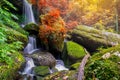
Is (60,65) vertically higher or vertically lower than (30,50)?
lower

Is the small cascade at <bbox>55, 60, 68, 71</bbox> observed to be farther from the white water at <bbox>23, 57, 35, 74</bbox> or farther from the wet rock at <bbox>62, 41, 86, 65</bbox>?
the white water at <bbox>23, 57, 35, 74</bbox>

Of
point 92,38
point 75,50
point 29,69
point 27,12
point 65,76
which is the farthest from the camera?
point 27,12

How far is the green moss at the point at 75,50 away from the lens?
488 inches

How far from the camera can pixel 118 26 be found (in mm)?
23250

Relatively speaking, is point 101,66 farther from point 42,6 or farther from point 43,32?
point 42,6

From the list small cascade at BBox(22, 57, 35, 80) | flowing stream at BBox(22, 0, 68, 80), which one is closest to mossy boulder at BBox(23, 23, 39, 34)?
flowing stream at BBox(22, 0, 68, 80)

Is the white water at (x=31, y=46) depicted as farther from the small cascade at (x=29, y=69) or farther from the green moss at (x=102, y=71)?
the green moss at (x=102, y=71)

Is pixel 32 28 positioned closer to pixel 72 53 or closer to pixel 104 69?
pixel 72 53

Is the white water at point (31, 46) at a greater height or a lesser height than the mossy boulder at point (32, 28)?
lesser

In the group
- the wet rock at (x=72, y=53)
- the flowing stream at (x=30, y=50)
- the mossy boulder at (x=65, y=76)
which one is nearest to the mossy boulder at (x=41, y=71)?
the flowing stream at (x=30, y=50)

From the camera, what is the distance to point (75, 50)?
12727mm

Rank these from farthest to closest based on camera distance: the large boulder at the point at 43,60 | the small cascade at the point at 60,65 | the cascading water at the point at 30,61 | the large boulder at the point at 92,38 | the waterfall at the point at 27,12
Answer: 1. the waterfall at the point at 27,12
2. the large boulder at the point at 92,38
3. the small cascade at the point at 60,65
4. the large boulder at the point at 43,60
5. the cascading water at the point at 30,61

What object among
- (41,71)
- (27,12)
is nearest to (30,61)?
(41,71)

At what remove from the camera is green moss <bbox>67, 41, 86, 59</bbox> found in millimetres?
12391
